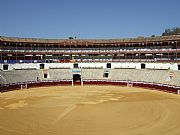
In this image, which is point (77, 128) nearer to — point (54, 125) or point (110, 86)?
point (54, 125)

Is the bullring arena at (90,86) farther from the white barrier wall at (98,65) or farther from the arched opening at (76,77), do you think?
the arched opening at (76,77)

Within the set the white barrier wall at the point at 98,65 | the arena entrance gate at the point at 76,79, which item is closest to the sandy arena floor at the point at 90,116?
the white barrier wall at the point at 98,65

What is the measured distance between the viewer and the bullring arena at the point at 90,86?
2177 centimetres

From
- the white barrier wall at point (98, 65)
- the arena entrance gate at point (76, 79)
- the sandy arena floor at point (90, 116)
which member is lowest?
the sandy arena floor at point (90, 116)

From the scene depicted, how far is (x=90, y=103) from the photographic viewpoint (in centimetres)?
3172

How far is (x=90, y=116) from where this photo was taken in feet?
80.7

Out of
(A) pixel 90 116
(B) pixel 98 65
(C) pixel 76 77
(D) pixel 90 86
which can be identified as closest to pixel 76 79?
(C) pixel 76 77

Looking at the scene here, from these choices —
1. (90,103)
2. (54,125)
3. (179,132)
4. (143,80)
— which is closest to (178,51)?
(143,80)

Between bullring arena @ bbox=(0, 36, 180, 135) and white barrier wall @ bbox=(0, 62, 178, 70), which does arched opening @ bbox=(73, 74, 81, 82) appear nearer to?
bullring arena @ bbox=(0, 36, 180, 135)

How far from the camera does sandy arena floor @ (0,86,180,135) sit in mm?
20078

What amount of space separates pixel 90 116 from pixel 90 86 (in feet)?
84.9

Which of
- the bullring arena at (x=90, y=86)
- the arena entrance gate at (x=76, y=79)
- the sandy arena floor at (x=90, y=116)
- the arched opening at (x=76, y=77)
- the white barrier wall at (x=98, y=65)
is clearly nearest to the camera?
the sandy arena floor at (x=90, y=116)

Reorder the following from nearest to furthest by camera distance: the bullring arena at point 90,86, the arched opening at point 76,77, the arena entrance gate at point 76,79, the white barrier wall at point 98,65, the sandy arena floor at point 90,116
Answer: the sandy arena floor at point 90,116 → the bullring arena at point 90,86 → the white barrier wall at point 98,65 → the arena entrance gate at point 76,79 → the arched opening at point 76,77

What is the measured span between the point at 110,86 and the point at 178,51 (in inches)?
629
